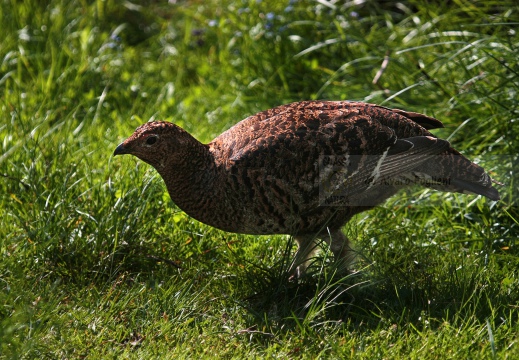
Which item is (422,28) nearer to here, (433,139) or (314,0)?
(314,0)

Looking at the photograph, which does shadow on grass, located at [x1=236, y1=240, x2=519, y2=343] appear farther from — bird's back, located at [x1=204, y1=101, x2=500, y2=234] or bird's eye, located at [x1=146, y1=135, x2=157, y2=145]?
bird's eye, located at [x1=146, y1=135, x2=157, y2=145]

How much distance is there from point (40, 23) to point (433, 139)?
397 centimetres

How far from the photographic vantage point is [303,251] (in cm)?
392

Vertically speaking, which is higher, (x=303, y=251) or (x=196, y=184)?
(x=196, y=184)

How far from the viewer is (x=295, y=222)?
3840 mm

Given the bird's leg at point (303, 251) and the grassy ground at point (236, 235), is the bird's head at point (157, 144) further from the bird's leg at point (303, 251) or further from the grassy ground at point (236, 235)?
the bird's leg at point (303, 251)

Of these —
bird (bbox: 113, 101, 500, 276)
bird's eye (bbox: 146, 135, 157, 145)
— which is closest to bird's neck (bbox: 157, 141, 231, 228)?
bird (bbox: 113, 101, 500, 276)

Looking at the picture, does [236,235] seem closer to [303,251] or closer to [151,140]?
[303,251]

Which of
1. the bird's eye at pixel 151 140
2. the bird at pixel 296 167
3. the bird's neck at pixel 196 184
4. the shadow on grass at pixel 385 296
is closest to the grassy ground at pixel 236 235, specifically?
the shadow on grass at pixel 385 296

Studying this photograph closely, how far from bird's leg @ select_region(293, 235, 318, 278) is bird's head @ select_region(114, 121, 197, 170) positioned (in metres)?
0.82

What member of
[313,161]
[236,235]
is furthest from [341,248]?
[236,235]

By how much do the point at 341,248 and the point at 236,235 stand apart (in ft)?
2.54

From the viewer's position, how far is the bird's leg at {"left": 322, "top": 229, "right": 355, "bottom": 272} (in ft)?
12.8

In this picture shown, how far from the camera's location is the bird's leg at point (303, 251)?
12.8 feet
